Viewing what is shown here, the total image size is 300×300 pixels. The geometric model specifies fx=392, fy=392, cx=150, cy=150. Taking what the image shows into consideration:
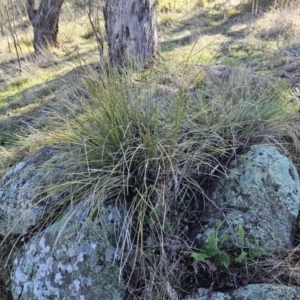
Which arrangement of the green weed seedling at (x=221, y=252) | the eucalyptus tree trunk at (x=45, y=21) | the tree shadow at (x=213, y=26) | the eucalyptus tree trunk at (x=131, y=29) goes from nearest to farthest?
1. the green weed seedling at (x=221, y=252)
2. the eucalyptus tree trunk at (x=131, y=29)
3. the tree shadow at (x=213, y=26)
4. the eucalyptus tree trunk at (x=45, y=21)

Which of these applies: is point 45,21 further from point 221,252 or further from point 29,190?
point 221,252

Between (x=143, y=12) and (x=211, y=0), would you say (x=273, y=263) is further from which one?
(x=211, y=0)

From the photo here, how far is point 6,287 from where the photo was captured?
2.33 m

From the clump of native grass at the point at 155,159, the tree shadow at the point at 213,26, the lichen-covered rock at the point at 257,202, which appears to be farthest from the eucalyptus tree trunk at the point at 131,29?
the lichen-covered rock at the point at 257,202

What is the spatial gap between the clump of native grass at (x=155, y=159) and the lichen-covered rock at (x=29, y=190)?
126mm

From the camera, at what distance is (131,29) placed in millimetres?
4633

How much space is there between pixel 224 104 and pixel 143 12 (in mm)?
2246

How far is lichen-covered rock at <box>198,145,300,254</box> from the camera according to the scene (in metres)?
2.17

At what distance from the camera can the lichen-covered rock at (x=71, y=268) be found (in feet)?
6.79

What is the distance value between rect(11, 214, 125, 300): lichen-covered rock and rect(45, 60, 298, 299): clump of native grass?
0.09 m

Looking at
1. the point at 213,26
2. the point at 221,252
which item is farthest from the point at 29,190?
the point at 213,26

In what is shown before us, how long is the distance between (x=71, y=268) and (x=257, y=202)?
1120mm

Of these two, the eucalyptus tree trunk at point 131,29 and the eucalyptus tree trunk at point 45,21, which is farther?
the eucalyptus tree trunk at point 45,21

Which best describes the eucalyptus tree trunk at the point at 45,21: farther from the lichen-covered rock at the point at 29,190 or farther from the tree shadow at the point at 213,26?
the lichen-covered rock at the point at 29,190
